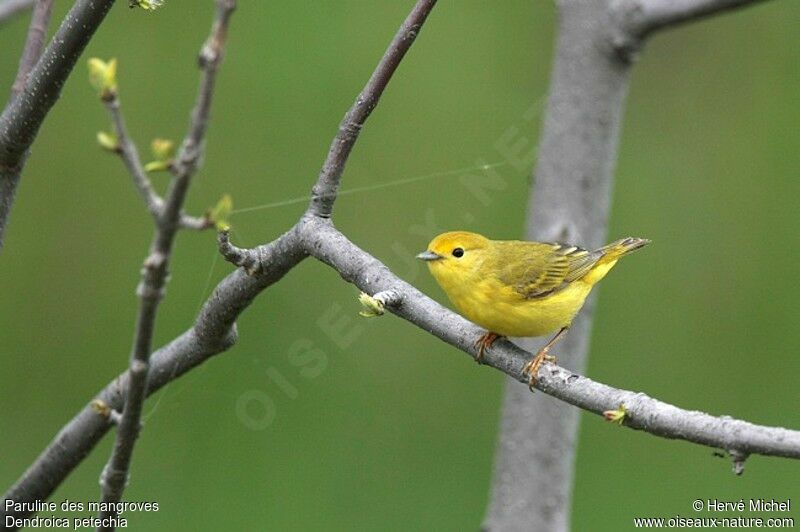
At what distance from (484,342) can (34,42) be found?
1.18 meters

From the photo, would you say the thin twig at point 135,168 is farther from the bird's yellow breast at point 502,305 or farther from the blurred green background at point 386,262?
the blurred green background at point 386,262

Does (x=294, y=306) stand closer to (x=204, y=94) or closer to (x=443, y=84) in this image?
(x=443, y=84)

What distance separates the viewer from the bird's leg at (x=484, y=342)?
6.49ft

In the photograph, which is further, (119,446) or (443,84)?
(443,84)

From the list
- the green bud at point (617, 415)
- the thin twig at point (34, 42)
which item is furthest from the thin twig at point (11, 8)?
the green bud at point (617, 415)

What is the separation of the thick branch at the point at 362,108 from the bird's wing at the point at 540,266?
0.74m

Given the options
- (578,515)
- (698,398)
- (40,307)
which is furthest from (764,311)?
(40,307)

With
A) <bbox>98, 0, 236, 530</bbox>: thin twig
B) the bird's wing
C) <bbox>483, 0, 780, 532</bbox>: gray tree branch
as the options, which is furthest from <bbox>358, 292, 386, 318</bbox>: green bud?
<bbox>483, 0, 780, 532</bbox>: gray tree branch

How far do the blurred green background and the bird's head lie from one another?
7.75 ft

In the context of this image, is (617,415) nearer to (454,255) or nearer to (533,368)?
(533,368)

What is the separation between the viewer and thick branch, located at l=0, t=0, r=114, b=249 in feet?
6.39

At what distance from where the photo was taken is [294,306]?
17.7 feet

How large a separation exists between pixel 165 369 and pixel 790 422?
3.76 meters

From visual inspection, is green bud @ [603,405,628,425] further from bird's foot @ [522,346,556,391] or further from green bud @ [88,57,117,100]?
green bud @ [88,57,117,100]
